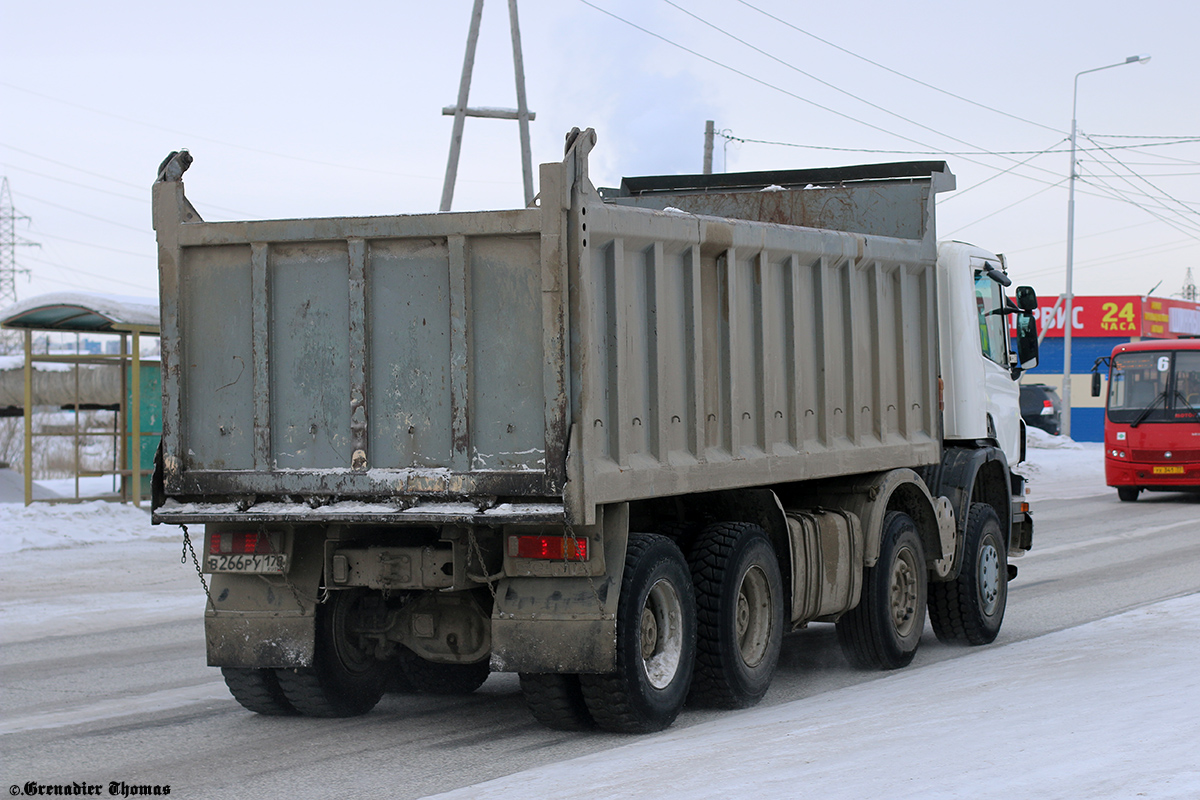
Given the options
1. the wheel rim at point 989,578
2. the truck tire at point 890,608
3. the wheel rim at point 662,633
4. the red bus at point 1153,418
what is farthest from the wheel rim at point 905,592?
the red bus at point 1153,418

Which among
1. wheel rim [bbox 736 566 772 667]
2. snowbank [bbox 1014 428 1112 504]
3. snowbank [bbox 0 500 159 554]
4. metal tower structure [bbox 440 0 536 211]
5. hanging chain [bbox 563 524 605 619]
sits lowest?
snowbank [bbox 1014 428 1112 504]

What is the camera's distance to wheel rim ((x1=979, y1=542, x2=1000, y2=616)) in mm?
10336

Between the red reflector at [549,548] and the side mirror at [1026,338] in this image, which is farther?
the side mirror at [1026,338]

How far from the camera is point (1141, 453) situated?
80.3ft

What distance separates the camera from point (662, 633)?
718 centimetres

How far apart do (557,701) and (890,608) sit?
3089mm

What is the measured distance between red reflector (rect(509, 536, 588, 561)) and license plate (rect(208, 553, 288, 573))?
1227mm

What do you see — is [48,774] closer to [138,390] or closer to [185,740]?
[185,740]

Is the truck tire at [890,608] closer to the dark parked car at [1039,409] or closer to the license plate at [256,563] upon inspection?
the license plate at [256,563]

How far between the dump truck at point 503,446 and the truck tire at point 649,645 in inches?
0.5

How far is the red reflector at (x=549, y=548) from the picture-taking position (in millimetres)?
6539

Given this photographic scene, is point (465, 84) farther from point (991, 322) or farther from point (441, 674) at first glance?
point (441, 674)

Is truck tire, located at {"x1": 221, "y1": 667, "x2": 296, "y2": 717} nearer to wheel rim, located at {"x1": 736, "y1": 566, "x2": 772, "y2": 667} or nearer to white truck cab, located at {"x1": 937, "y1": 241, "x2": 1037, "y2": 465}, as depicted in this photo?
wheel rim, located at {"x1": 736, "y1": 566, "x2": 772, "y2": 667}

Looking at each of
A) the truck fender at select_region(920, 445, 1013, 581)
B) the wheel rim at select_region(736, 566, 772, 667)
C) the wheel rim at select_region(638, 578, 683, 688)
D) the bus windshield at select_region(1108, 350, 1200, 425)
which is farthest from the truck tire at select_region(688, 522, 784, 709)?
the bus windshield at select_region(1108, 350, 1200, 425)
